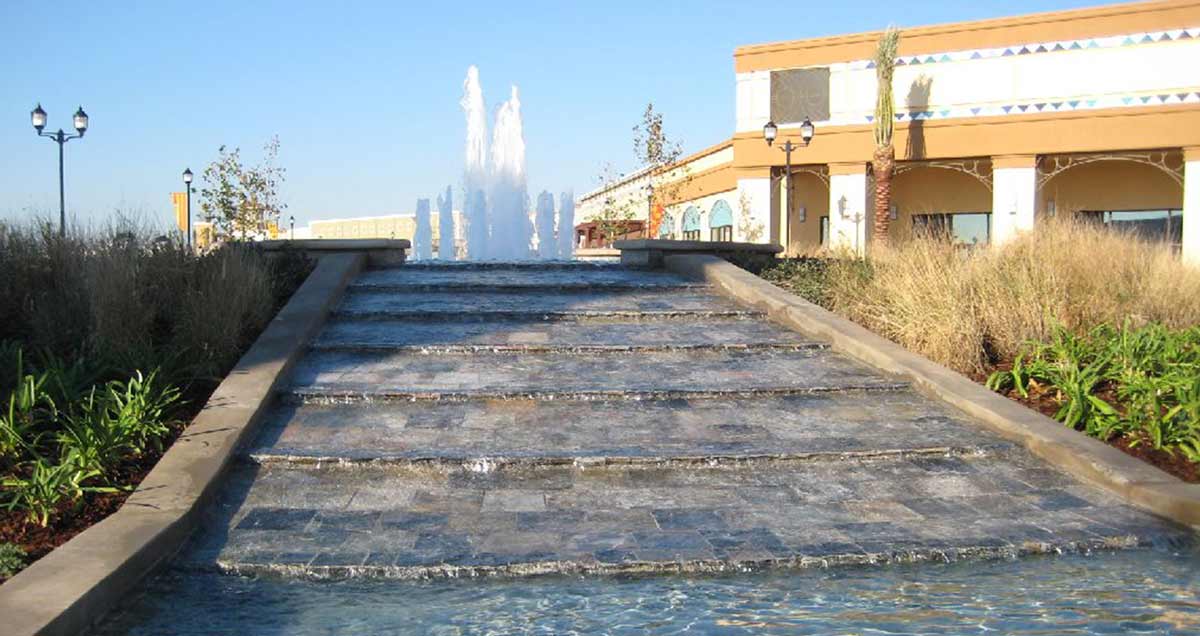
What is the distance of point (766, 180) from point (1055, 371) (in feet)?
74.6

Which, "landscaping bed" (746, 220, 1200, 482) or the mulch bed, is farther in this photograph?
"landscaping bed" (746, 220, 1200, 482)

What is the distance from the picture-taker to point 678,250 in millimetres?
13773

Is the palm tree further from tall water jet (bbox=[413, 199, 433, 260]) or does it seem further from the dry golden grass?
tall water jet (bbox=[413, 199, 433, 260])

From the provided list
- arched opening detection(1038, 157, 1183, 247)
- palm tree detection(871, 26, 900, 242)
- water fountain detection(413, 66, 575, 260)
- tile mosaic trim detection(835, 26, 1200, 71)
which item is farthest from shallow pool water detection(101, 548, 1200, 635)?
water fountain detection(413, 66, 575, 260)

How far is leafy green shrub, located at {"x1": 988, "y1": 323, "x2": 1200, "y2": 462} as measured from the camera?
6625 mm

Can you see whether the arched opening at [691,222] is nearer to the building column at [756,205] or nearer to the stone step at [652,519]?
the building column at [756,205]

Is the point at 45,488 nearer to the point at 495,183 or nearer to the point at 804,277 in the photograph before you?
the point at 804,277

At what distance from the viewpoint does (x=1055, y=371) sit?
790 centimetres

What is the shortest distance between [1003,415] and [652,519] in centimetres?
296

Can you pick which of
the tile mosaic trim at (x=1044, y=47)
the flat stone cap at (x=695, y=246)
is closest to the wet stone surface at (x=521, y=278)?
the flat stone cap at (x=695, y=246)

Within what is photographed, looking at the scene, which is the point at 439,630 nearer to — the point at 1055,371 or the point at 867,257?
the point at 1055,371

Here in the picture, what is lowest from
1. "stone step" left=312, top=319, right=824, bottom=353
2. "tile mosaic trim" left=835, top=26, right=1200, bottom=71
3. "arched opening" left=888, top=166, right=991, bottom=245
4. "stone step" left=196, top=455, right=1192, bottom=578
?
"stone step" left=196, top=455, right=1192, bottom=578

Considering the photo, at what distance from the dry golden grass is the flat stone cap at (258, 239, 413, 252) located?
6.11 m

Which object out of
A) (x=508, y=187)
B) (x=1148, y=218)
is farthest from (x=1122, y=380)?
(x=508, y=187)
